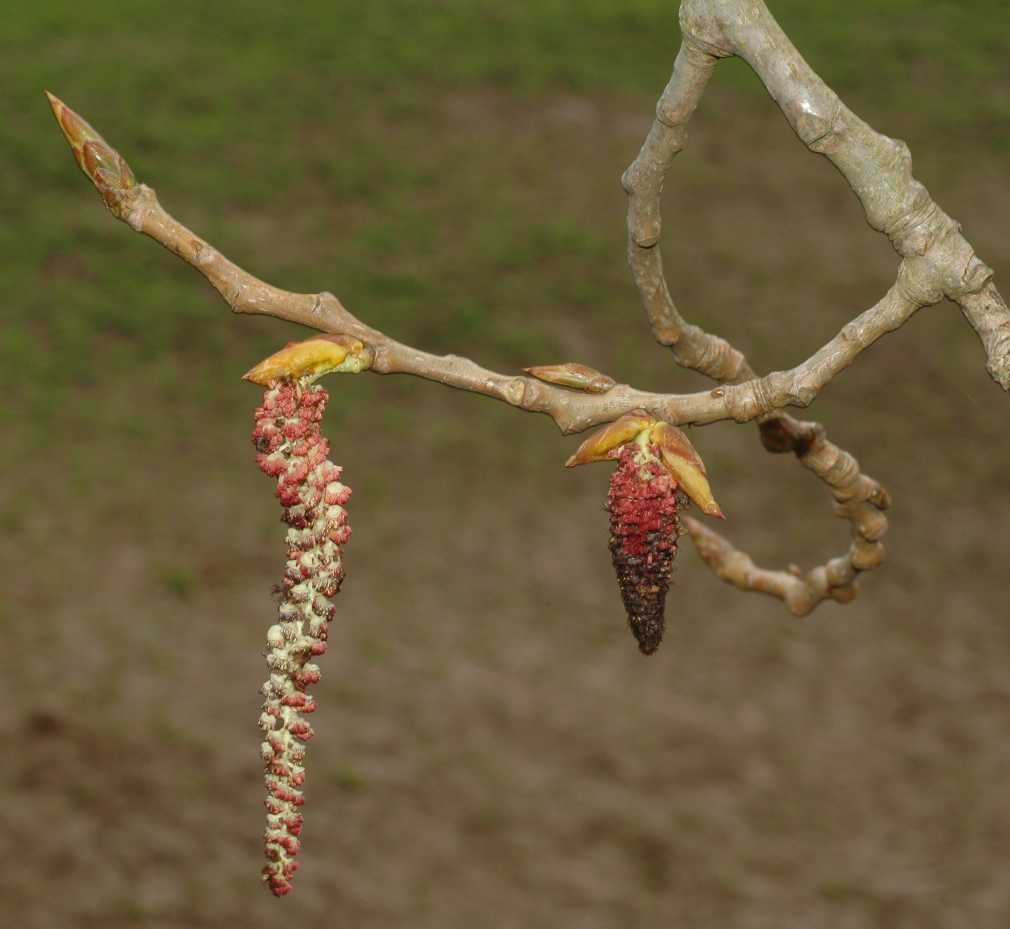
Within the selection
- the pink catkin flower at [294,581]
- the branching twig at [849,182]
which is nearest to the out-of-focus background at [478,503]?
the pink catkin flower at [294,581]

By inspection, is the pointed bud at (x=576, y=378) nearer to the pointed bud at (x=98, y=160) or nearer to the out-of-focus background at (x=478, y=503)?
the pointed bud at (x=98, y=160)

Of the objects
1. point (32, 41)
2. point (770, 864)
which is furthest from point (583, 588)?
point (32, 41)

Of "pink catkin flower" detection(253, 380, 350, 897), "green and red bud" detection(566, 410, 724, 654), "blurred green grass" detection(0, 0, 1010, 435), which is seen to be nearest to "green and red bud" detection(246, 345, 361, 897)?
"pink catkin flower" detection(253, 380, 350, 897)

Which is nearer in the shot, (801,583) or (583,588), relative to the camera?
(801,583)

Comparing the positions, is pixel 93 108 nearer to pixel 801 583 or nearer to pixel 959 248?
pixel 801 583

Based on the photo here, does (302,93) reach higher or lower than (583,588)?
higher

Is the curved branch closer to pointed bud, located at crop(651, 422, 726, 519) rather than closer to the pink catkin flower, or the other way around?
pointed bud, located at crop(651, 422, 726, 519)
